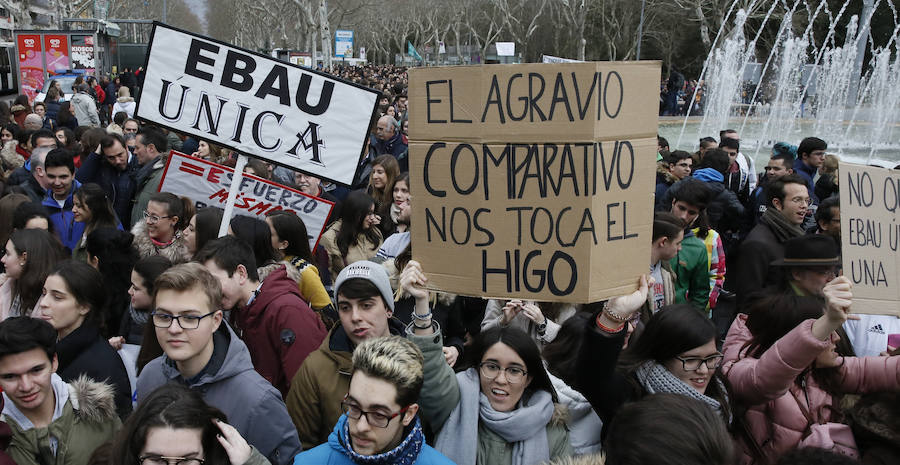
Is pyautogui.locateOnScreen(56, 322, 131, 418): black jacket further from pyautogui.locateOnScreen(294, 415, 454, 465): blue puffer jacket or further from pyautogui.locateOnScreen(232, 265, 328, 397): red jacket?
pyautogui.locateOnScreen(294, 415, 454, 465): blue puffer jacket

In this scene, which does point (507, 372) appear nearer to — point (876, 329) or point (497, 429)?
point (497, 429)

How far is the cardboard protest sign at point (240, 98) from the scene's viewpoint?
4488 mm

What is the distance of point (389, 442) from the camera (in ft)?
8.07

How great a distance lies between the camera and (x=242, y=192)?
540 centimetres

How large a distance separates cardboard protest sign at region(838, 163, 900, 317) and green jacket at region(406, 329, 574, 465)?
1.36 m

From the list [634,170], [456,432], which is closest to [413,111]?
[634,170]

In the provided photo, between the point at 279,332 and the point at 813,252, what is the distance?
2619 millimetres

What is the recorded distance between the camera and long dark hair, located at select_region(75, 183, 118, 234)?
514 centimetres

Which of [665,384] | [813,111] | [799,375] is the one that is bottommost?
[813,111]

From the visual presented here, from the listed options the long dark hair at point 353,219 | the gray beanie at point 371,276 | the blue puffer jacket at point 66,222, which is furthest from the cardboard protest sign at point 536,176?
the blue puffer jacket at point 66,222

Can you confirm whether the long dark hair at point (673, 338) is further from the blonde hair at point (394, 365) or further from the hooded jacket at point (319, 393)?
the hooded jacket at point (319, 393)

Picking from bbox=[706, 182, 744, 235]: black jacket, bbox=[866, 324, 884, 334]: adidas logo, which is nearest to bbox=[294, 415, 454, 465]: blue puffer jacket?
bbox=[866, 324, 884, 334]: adidas logo

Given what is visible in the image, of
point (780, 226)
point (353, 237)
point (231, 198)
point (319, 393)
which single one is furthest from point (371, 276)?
point (780, 226)

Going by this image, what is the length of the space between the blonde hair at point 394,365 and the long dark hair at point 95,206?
131 inches
